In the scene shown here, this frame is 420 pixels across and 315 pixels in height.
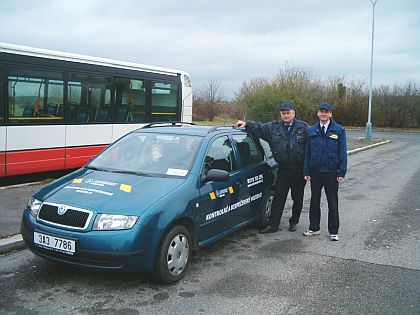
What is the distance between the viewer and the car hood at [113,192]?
13.4 feet

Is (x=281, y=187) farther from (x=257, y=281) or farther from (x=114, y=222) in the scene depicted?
(x=114, y=222)

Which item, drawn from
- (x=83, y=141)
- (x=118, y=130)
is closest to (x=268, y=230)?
(x=83, y=141)

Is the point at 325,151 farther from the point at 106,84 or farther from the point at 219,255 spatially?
the point at 106,84

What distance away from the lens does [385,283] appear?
454cm

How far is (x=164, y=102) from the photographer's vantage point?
43.1ft

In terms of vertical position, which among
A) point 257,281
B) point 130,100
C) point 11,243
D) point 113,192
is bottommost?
point 257,281

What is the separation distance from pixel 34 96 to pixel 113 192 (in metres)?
5.90

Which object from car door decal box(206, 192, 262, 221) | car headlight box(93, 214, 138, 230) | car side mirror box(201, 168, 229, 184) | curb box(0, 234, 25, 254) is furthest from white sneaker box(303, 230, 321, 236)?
curb box(0, 234, 25, 254)

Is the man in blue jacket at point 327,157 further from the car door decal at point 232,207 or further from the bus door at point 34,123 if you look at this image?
the bus door at point 34,123

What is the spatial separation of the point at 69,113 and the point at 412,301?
325 inches

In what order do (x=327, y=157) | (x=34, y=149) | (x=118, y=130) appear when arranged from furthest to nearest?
(x=118, y=130) < (x=34, y=149) < (x=327, y=157)

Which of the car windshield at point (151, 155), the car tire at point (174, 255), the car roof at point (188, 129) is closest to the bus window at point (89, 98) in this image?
the car roof at point (188, 129)

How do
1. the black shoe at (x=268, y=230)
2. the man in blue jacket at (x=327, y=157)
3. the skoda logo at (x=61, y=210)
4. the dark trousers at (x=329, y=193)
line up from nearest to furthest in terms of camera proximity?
the skoda logo at (x=61, y=210) → the man in blue jacket at (x=327, y=157) → the dark trousers at (x=329, y=193) → the black shoe at (x=268, y=230)

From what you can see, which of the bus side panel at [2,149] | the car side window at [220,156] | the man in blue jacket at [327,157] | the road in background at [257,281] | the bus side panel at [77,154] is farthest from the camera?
the bus side panel at [77,154]
